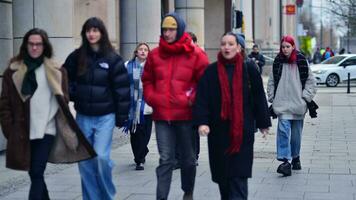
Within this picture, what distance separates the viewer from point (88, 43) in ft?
25.3

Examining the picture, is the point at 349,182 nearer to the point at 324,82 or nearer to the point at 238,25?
the point at 238,25

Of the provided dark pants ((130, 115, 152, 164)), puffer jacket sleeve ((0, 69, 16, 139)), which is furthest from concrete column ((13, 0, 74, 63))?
puffer jacket sleeve ((0, 69, 16, 139))

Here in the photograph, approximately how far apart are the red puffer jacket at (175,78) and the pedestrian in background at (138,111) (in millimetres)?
3060

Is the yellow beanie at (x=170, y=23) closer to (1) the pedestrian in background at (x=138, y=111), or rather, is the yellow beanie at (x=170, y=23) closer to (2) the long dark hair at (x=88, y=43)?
(2) the long dark hair at (x=88, y=43)

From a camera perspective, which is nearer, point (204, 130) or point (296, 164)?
point (204, 130)

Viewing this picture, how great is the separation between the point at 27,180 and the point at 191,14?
51.3ft

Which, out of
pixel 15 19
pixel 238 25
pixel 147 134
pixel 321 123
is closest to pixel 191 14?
pixel 238 25

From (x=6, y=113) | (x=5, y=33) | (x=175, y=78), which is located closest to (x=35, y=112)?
(x=6, y=113)

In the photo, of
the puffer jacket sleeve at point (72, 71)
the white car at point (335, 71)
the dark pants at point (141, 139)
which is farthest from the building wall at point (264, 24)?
the puffer jacket sleeve at point (72, 71)

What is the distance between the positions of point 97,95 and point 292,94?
379 cm

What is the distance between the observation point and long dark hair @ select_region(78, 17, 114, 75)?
7.62 meters

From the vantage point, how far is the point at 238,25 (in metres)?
23.7

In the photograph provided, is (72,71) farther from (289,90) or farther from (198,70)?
(289,90)

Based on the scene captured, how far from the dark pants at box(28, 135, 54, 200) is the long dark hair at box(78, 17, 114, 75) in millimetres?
813
